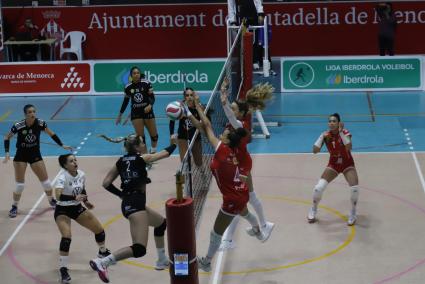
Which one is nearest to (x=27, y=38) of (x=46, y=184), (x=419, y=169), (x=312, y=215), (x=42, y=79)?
(x=42, y=79)

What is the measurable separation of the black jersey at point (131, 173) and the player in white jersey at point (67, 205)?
2.57 feet

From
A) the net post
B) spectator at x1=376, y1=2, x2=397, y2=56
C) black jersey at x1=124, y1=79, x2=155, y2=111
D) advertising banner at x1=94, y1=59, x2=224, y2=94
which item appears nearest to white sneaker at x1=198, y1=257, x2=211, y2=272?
the net post

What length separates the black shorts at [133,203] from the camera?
38.3 feet

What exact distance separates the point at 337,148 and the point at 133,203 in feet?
13.4

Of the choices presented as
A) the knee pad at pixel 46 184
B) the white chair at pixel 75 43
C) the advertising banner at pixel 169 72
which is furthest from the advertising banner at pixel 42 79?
the knee pad at pixel 46 184

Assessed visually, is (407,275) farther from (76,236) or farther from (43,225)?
(43,225)

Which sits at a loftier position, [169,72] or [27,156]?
[169,72]

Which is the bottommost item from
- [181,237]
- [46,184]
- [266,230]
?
[266,230]

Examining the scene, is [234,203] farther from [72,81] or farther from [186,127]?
[72,81]

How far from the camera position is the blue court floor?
1977cm

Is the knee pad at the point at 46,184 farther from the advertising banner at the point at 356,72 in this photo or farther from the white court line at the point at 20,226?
the advertising banner at the point at 356,72

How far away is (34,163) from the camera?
15.0 metres

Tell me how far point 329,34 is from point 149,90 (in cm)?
1342

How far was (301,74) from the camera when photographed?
25094 millimetres
